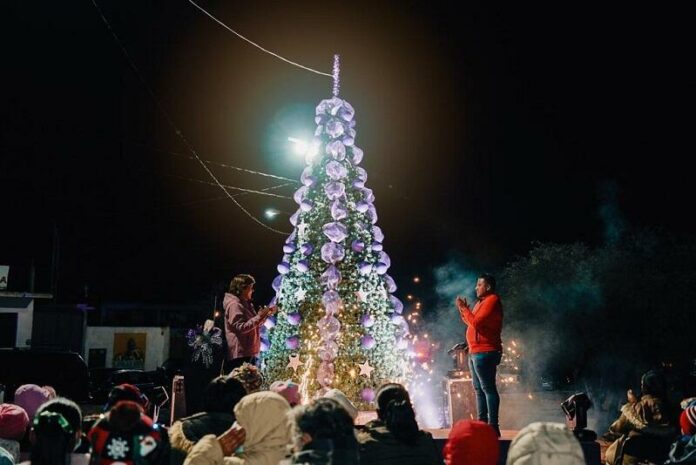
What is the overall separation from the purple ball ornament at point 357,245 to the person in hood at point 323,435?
6.99 metres

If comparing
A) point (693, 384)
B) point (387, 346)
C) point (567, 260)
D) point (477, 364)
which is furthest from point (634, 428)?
point (567, 260)

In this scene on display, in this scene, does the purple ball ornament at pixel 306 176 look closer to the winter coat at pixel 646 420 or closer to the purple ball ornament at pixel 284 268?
the purple ball ornament at pixel 284 268

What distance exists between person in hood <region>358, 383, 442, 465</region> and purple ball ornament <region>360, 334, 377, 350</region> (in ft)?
20.0

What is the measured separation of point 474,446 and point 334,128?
773cm

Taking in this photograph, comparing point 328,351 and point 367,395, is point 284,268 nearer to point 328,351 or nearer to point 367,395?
point 328,351

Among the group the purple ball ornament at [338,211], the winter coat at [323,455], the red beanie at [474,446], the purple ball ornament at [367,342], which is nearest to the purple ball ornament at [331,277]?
the purple ball ornament at [338,211]

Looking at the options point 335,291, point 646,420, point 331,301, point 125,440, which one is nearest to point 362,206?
point 335,291

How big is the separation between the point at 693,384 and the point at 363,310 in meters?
4.98

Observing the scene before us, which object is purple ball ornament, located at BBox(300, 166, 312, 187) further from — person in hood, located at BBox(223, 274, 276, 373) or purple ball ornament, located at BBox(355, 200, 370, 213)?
person in hood, located at BBox(223, 274, 276, 373)

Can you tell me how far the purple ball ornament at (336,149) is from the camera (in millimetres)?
10422

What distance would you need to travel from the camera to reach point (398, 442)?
3.62m

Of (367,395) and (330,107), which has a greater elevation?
(330,107)

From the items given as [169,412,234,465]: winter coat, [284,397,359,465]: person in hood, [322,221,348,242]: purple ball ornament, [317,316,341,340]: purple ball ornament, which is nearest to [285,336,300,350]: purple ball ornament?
[317,316,341,340]: purple ball ornament

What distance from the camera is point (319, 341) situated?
993 cm
